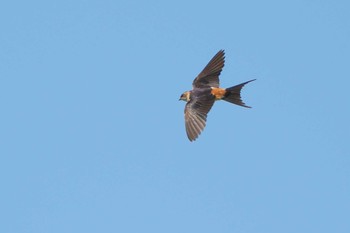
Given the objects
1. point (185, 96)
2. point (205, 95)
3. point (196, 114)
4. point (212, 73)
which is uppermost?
point (212, 73)

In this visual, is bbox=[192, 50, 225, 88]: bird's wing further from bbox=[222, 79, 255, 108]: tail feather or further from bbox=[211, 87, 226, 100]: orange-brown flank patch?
bbox=[222, 79, 255, 108]: tail feather

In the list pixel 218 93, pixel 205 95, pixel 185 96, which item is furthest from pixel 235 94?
pixel 185 96

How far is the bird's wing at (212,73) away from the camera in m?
12.7

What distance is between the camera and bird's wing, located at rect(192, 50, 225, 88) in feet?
41.7

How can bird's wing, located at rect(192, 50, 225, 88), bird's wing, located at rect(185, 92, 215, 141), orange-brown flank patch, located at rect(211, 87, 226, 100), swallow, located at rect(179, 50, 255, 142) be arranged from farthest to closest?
bird's wing, located at rect(192, 50, 225, 88) < orange-brown flank patch, located at rect(211, 87, 226, 100) < swallow, located at rect(179, 50, 255, 142) < bird's wing, located at rect(185, 92, 215, 141)

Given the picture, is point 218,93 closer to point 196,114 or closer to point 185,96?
point 196,114

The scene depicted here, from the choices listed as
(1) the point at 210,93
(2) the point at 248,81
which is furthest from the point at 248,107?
(1) the point at 210,93

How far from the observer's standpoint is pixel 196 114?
12.1 meters

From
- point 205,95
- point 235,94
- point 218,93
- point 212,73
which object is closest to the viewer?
point 235,94

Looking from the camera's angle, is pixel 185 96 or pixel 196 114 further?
pixel 185 96

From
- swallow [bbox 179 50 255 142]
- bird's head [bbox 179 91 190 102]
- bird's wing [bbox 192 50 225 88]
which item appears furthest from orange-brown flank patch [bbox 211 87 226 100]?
bird's head [bbox 179 91 190 102]

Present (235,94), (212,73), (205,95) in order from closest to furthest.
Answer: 1. (235,94)
2. (205,95)
3. (212,73)

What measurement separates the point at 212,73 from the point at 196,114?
1095mm

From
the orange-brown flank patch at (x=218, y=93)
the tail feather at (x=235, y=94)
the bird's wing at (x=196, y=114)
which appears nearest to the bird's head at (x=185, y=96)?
the bird's wing at (x=196, y=114)
